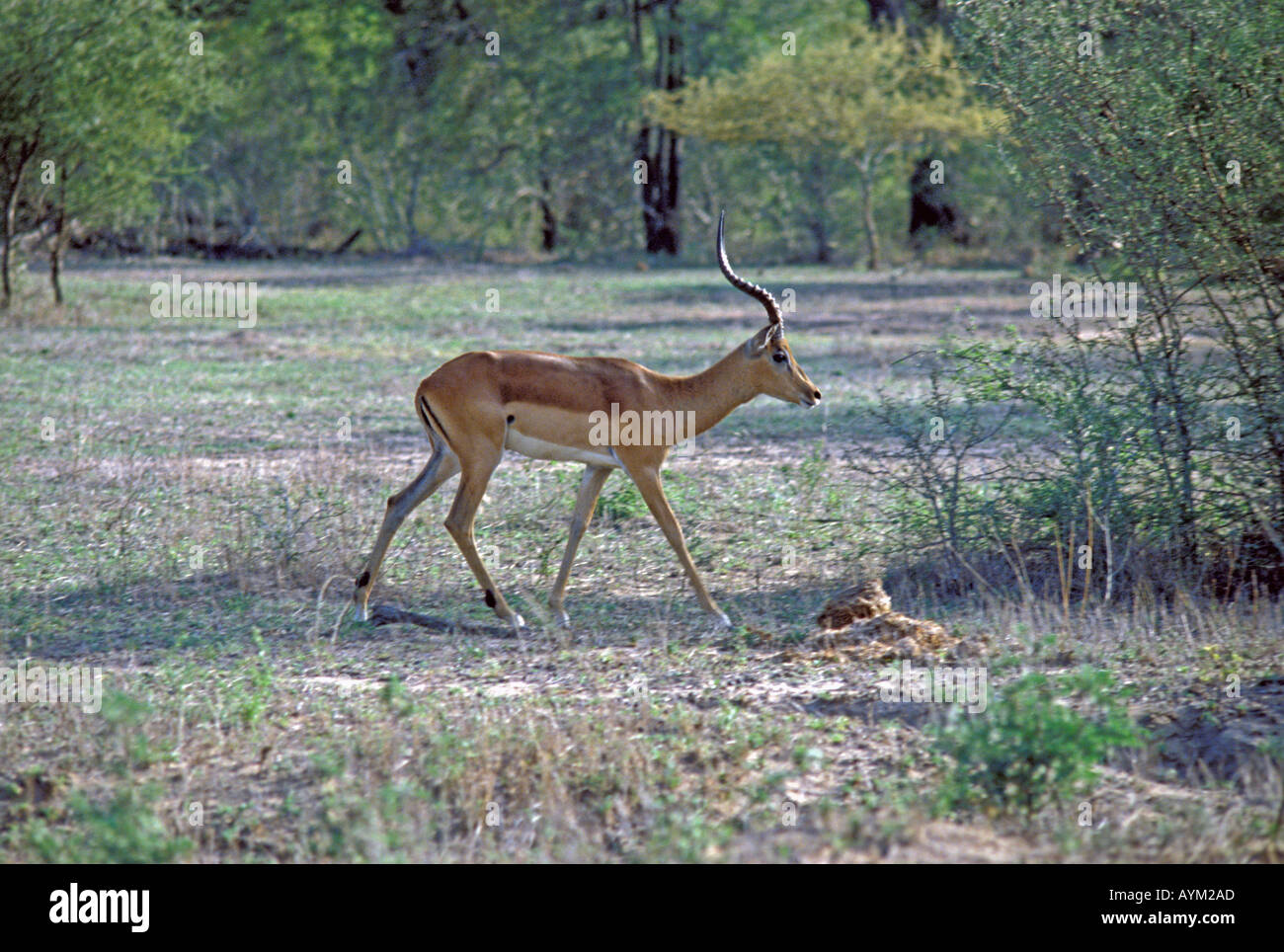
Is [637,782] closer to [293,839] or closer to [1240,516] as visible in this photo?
[293,839]

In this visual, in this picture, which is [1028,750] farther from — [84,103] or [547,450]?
[84,103]

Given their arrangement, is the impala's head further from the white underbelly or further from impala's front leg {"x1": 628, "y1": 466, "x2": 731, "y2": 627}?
the white underbelly

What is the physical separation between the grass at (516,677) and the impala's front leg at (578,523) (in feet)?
0.62

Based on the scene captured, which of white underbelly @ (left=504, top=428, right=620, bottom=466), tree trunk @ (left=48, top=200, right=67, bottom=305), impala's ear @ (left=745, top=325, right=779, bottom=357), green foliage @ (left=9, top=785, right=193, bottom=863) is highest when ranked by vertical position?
tree trunk @ (left=48, top=200, right=67, bottom=305)

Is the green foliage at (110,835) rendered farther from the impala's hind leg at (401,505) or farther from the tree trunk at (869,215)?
the tree trunk at (869,215)

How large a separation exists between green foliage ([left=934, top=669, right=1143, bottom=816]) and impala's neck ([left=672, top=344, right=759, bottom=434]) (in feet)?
10.3

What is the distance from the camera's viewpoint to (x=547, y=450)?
288 inches

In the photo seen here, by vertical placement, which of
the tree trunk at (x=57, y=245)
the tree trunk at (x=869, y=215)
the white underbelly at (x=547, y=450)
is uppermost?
the tree trunk at (x=869, y=215)

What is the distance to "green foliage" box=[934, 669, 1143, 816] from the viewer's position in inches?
192

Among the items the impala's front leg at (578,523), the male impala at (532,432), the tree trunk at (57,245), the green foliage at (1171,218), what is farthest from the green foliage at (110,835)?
the tree trunk at (57,245)

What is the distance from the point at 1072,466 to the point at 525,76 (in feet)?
95.1

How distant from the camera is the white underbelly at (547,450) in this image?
7.28 m

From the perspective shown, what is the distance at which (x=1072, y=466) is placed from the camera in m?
8.20

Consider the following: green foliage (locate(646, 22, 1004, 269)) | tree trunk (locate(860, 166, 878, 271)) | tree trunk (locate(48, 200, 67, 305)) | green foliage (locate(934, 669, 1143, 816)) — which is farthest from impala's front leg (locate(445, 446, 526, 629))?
tree trunk (locate(860, 166, 878, 271))
